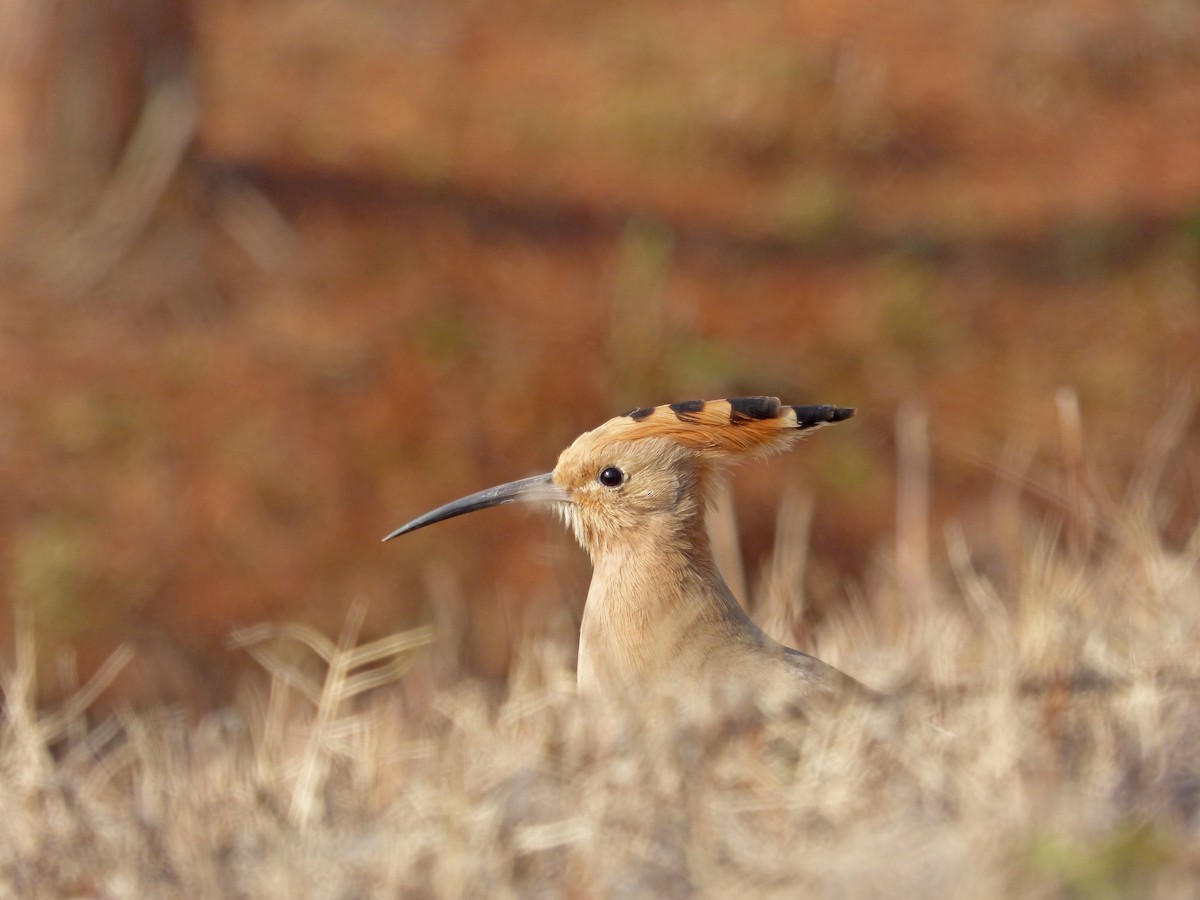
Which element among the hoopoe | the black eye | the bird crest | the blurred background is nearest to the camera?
the hoopoe

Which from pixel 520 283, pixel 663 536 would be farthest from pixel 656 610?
pixel 520 283

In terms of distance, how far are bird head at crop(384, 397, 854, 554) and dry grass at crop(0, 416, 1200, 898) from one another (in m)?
0.55

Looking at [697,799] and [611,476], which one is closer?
[697,799]

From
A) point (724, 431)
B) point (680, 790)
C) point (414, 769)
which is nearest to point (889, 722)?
point (680, 790)

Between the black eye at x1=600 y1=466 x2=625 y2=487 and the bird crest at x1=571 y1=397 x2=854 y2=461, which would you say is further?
the black eye at x1=600 y1=466 x2=625 y2=487

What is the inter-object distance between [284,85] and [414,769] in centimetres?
742

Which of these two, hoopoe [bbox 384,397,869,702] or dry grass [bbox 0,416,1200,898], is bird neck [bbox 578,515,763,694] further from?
dry grass [bbox 0,416,1200,898]

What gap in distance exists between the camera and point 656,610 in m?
2.97

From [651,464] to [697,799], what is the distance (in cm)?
123

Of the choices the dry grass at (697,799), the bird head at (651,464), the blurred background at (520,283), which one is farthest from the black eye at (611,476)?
the blurred background at (520,283)

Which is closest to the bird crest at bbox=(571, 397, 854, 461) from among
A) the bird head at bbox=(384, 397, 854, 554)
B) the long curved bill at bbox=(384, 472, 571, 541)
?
the bird head at bbox=(384, 397, 854, 554)

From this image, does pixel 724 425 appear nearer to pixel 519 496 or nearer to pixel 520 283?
pixel 519 496

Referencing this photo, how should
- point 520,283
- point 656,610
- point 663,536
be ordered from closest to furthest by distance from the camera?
1. point 656,610
2. point 663,536
3. point 520,283

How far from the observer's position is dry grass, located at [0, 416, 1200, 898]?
6.00 feet
